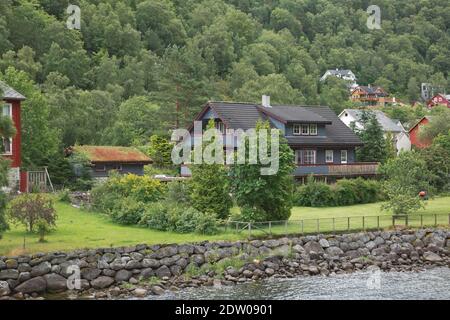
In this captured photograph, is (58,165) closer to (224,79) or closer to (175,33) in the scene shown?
(224,79)

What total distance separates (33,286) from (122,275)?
3.95 meters

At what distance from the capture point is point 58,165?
48.5 metres

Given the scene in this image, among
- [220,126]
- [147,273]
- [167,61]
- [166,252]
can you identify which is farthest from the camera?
[167,61]

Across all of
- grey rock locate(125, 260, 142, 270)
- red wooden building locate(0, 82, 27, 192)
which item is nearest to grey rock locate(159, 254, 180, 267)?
grey rock locate(125, 260, 142, 270)

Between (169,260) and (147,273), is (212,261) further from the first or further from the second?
(147,273)

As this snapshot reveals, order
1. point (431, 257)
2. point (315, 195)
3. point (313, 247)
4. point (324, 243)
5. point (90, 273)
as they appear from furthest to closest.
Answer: point (315, 195)
point (431, 257)
point (324, 243)
point (313, 247)
point (90, 273)

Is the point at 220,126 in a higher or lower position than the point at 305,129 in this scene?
higher

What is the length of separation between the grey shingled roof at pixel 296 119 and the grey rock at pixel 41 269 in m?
27.9

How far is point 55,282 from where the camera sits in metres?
28.6

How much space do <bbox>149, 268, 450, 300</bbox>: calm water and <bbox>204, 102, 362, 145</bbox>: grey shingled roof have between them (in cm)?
2415

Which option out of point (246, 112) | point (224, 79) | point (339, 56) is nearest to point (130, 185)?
point (246, 112)

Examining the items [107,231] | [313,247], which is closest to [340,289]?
[313,247]

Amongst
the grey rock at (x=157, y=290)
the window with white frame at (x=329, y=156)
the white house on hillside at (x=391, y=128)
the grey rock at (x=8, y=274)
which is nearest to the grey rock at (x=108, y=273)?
the grey rock at (x=157, y=290)

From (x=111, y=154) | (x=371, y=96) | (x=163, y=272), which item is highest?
(x=371, y=96)
